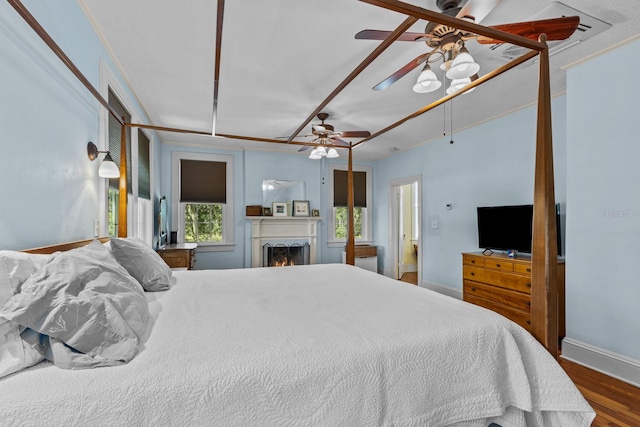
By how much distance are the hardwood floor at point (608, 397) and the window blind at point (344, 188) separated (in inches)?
179

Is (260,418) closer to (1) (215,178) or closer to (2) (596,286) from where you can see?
Result: (2) (596,286)

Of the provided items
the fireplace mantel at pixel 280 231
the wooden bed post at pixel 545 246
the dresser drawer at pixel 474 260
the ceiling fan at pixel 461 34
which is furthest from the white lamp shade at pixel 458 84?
the fireplace mantel at pixel 280 231

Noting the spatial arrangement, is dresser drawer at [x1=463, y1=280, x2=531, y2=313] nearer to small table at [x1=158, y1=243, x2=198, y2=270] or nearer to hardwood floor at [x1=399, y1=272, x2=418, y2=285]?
hardwood floor at [x1=399, y1=272, x2=418, y2=285]

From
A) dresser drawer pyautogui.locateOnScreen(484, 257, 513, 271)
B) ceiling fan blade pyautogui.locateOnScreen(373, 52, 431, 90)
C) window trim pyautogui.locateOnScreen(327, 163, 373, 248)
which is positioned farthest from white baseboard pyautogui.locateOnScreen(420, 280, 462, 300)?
ceiling fan blade pyautogui.locateOnScreen(373, 52, 431, 90)

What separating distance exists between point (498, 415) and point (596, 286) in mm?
2087

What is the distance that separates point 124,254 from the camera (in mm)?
1895

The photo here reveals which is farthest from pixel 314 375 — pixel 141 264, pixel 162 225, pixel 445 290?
pixel 445 290

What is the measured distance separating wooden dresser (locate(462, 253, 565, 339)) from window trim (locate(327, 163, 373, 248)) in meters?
2.91

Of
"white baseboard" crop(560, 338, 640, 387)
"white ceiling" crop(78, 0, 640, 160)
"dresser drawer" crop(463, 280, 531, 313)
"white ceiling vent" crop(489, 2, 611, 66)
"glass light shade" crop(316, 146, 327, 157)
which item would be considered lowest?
"white baseboard" crop(560, 338, 640, 387)

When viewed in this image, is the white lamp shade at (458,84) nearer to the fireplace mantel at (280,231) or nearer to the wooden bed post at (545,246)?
the wooden bed post at (545,246)

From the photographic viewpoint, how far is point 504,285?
11.2ft

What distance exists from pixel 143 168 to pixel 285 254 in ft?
10.1

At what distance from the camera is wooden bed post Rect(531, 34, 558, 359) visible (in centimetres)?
138

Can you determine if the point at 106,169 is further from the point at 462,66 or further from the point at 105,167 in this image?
the point at 462,66
